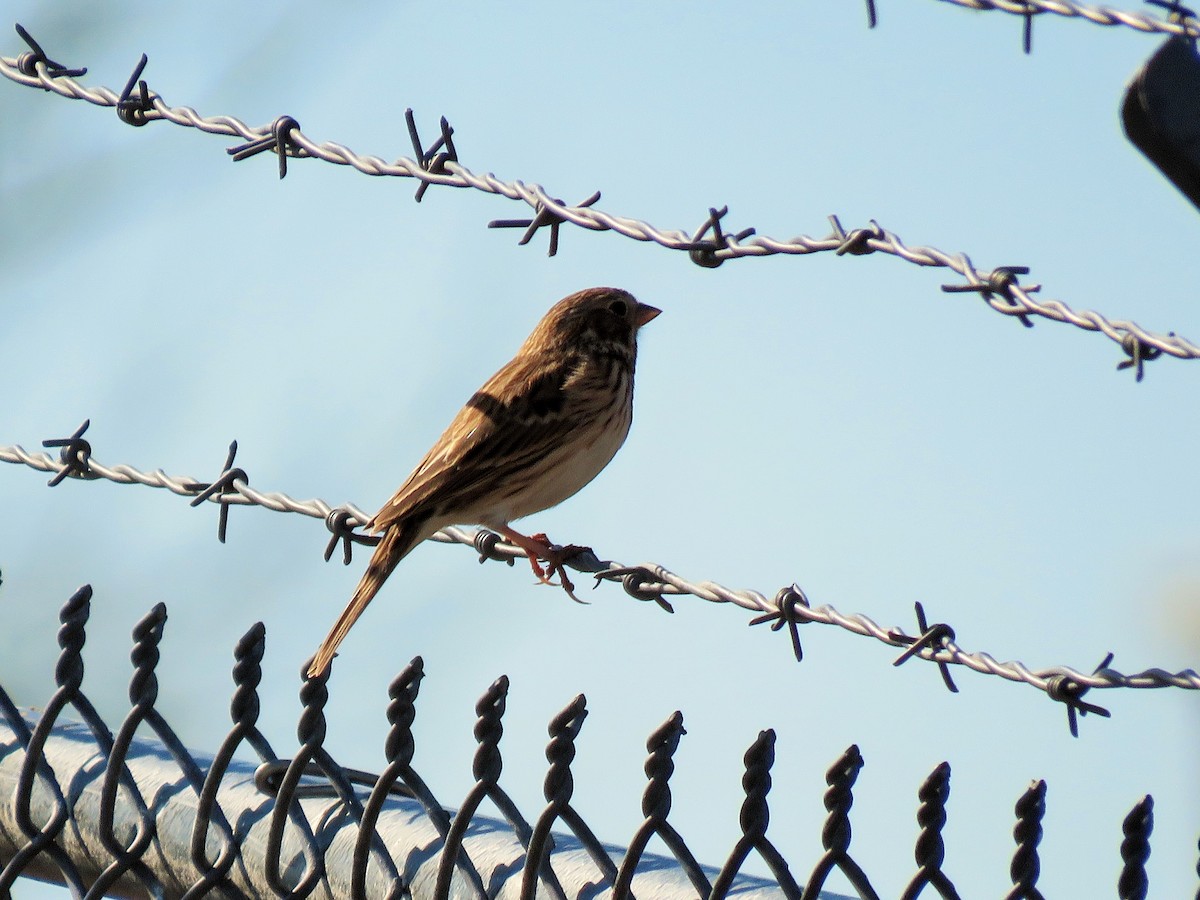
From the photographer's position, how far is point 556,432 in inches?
246

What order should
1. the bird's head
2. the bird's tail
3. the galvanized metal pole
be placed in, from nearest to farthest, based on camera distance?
1. the galvanized metal pole
2. the bird's tail
3. the bird's head

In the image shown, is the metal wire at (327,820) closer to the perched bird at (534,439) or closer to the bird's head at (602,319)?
the perched bird at (534,439)

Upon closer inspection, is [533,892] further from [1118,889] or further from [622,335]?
[622,335]

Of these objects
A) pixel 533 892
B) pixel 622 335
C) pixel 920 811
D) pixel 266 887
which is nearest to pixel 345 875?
pixel 266 887

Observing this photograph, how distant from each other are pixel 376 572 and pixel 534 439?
0.95m

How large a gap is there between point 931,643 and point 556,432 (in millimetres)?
3371

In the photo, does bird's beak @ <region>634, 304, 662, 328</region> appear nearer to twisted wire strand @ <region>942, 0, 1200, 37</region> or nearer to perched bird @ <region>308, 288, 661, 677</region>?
perched bird @ <region>308, 288, 661, 677</region>

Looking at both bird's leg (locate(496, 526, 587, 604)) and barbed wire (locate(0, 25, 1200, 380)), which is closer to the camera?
barbed wire (locate(0, 25, 1200, 380))

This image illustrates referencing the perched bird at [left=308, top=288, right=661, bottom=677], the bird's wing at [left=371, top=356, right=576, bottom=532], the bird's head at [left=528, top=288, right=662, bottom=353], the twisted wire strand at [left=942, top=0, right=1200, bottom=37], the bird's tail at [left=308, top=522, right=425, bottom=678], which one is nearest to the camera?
the twisted wire strand at [left=942, top=0, right=1200, bottom=37]

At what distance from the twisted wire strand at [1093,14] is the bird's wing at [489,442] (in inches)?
125

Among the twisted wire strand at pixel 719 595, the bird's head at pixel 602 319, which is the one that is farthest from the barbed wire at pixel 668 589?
the bird's head at pixel 602 319

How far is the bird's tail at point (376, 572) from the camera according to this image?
5.24m

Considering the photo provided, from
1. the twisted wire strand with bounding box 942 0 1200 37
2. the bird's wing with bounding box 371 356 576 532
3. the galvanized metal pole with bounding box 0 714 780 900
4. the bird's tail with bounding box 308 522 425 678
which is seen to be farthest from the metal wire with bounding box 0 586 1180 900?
the bird's wing with bounding box 371 356 576 532

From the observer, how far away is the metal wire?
8.43 ft
